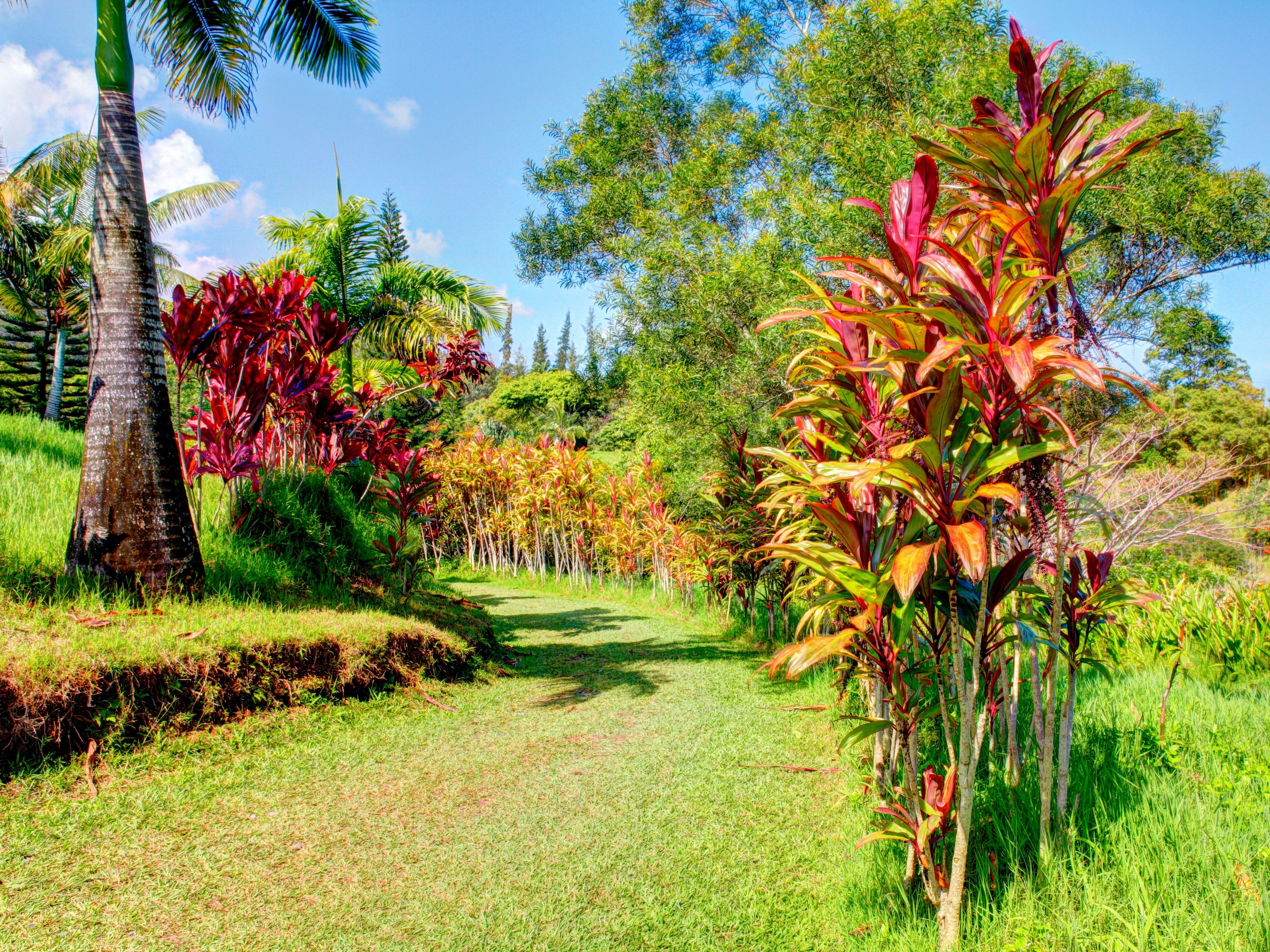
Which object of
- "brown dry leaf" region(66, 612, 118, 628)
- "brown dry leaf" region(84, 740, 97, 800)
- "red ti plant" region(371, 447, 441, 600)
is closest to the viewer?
"brown dry leaf" region(84, 740, 97, 800)

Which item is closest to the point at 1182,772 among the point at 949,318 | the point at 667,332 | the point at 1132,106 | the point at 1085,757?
the point at 1085,757

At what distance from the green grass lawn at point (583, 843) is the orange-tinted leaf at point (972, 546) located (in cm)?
102

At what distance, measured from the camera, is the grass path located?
2053 mm

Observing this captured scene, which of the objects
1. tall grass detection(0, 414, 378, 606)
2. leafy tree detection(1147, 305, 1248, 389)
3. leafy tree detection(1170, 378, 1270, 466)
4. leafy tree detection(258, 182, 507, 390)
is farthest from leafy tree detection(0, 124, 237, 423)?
leafy tree detection(1170, 378, 1270, 466)

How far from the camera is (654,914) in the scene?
7.14 feet

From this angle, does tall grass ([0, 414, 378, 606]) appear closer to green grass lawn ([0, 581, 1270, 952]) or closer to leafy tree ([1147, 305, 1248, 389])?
green grass lawn ([0, 581, 1270, 952])

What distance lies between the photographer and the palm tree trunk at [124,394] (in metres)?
3.83

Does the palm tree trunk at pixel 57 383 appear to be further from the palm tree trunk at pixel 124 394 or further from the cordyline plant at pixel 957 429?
the cordyline plant at pixel 957 429

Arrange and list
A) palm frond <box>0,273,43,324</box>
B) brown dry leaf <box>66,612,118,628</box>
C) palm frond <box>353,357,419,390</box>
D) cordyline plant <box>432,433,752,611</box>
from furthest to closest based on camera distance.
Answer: palm frond <box>0,273,43,324</box> → palm frond <box>353,357,419,390</box> → cordyline plant <box>432,433,752,611</box> → brown dry leaf <box>66,612,118,628</box>

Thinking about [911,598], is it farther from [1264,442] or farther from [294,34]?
[1264,442]

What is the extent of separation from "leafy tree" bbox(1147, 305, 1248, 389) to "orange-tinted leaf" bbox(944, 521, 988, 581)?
34.7ft

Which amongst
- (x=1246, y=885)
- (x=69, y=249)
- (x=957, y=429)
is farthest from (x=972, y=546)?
(x=69, y=249)

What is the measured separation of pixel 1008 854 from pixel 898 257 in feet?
6.24

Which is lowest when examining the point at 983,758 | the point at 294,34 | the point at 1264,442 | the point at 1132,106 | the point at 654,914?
the point at 654,914
